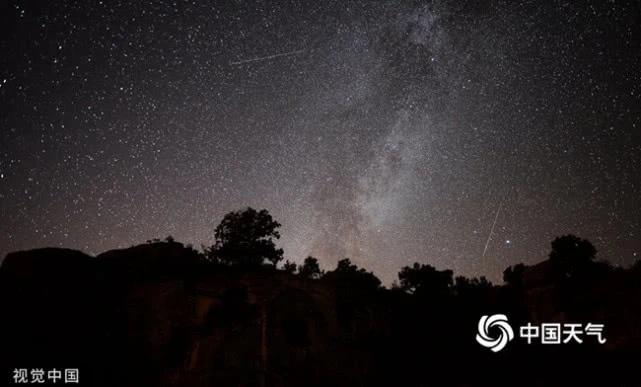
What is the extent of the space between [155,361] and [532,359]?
26161 millimetres

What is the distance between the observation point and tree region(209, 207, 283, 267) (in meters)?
41.3

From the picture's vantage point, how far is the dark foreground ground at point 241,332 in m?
25.3

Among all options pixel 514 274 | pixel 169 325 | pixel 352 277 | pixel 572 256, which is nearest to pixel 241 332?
pixel 169 325

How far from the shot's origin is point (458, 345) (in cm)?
3588

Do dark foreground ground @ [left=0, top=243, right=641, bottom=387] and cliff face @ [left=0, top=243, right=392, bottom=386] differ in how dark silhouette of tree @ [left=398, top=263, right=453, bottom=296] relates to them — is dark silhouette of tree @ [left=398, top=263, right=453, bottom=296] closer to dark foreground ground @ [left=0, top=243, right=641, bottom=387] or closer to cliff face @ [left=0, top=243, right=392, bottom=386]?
dark foreground ground @ [left=0, top=243, right=641, bottom=387]

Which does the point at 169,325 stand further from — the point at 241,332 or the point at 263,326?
the point at 263,326

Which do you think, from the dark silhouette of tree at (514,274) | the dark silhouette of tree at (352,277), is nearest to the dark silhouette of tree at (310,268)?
the dark silhouette of tree at (352,277)

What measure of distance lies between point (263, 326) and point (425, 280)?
96.7 feet

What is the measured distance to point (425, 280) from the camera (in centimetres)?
5125

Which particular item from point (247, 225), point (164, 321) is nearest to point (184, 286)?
point (164, 321)

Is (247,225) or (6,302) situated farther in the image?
(247,225)

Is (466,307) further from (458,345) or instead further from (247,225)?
(247,225)

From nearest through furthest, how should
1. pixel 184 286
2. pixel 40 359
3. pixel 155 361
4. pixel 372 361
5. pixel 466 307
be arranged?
pixel 40 359, pixel 155 361, pixel 184 286, pixel 372 361, pixel 466 307

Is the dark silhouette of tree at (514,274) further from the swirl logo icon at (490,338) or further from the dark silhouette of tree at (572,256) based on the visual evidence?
the swirl logo icon at (490,338)
